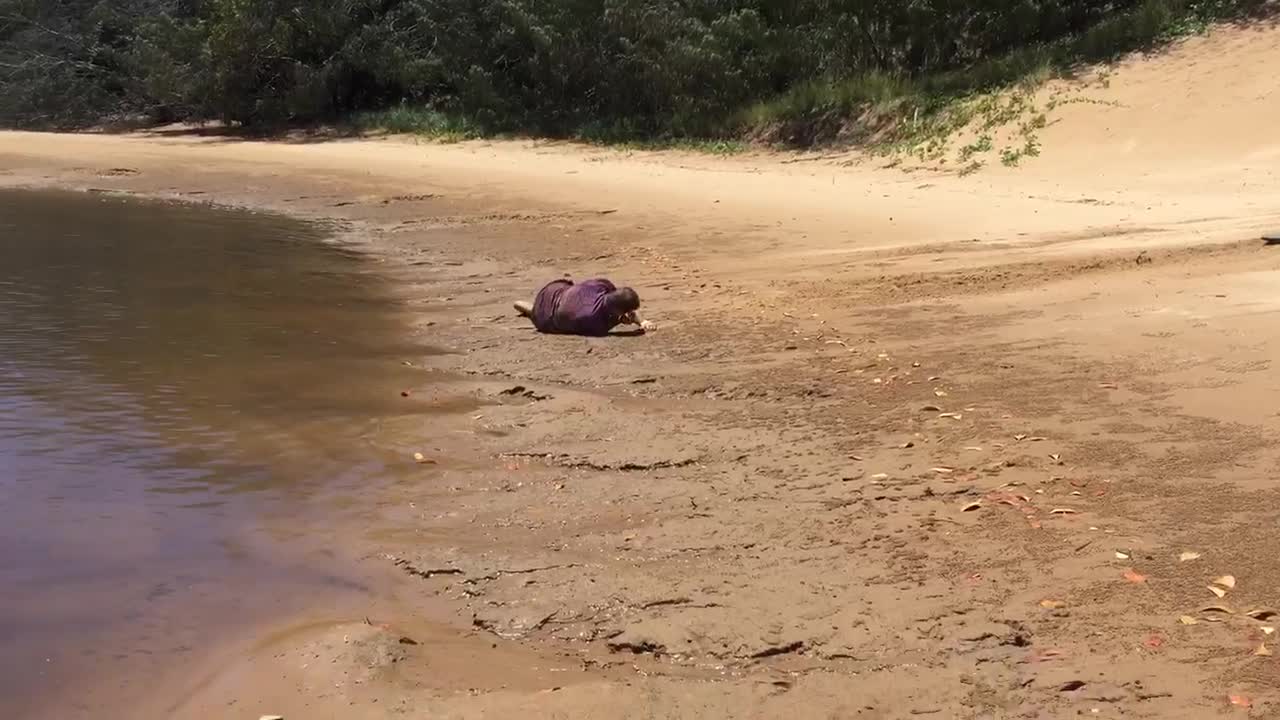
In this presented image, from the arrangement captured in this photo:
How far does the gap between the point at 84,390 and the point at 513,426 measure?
8.62ft

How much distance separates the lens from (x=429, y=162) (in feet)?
65.7

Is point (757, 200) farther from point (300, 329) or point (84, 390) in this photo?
point (84, 390)

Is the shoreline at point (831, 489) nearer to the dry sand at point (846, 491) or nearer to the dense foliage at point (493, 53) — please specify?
the dry sand at point (846, 491)

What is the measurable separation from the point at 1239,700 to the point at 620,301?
17.0ft

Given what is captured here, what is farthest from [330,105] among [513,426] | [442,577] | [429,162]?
[442,577]

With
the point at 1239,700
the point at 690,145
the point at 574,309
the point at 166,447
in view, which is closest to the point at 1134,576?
the point at 1239,700

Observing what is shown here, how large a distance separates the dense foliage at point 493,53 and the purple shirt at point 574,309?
39.5ft

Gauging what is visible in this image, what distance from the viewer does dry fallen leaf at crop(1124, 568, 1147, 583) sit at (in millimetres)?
3657

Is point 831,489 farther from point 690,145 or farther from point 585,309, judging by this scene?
point 690,145

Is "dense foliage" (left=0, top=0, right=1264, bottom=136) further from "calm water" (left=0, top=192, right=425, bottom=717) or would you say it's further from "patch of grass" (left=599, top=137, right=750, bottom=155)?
"calm water" (left=0, top=192, right=425, bottom=717)

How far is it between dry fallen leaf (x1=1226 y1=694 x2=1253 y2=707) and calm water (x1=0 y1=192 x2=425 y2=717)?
2.66m

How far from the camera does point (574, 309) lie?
7.86m

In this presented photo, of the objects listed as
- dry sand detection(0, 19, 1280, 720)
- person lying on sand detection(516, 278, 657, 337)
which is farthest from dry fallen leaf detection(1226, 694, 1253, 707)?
person lying on sand detection(516, 278, 657, 337)

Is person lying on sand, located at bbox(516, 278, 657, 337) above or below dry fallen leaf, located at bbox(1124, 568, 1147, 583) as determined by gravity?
above
